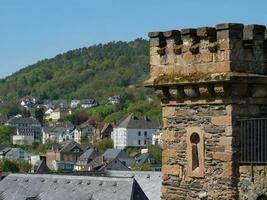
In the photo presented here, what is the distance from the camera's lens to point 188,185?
14.2 metres

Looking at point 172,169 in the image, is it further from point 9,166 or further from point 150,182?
point 9,166

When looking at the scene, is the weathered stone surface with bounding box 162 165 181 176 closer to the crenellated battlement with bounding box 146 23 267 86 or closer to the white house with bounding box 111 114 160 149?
the crenellated battlement with bounding box 146 23 267 86

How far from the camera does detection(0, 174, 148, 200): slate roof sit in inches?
1372

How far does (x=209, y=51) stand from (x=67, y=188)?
24.1 meters

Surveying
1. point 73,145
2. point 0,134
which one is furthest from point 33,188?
point 0,134

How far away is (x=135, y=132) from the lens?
168000 mm

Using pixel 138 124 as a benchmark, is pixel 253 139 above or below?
above

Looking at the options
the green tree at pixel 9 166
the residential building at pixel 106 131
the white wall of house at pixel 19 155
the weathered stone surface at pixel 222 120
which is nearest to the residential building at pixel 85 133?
the residential building at pixel 106 131

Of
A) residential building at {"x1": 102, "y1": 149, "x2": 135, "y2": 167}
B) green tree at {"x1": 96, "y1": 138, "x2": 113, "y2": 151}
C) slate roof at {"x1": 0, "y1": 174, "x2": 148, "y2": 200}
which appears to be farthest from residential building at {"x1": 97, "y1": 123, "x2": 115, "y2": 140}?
slate roof at {"x1": 0, "y1": 174, "x2": 148, "y2": 200}

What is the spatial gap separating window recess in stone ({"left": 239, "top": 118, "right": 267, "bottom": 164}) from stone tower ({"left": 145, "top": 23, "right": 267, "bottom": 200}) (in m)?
0.02

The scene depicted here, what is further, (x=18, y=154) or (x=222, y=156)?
(x=18, y=154)

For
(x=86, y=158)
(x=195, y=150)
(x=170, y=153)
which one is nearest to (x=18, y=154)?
(x=86, y=158)

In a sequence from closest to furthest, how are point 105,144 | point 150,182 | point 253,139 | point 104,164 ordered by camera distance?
1. point 253,139
2. point 150,182
3. point 104,164
4. point 105,144

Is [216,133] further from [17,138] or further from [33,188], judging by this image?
[17,138]
